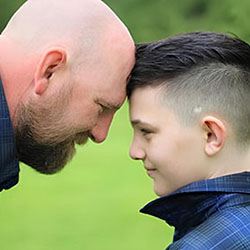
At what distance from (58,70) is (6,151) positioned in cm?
23

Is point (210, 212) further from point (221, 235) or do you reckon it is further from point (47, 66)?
point (47, 66)

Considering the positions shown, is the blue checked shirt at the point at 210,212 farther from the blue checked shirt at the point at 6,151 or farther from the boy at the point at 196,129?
the blue checked shirt at the point at 6,151

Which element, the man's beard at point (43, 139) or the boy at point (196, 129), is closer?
the boy at point (196, 129)

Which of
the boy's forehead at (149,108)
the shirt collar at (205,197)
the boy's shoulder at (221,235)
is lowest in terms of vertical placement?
the boy's shoulder at (221,235)

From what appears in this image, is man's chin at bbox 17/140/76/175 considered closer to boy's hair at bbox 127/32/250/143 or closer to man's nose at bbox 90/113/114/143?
man's nose at bbox 90/113/114/143

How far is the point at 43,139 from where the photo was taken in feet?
6.86

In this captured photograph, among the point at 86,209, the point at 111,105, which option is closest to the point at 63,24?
the point at 111,105

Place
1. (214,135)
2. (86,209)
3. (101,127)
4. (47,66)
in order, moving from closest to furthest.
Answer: (214,135), (47,66), (101,127), (86,209)

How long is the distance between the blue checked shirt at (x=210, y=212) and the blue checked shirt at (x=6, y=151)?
36 cm

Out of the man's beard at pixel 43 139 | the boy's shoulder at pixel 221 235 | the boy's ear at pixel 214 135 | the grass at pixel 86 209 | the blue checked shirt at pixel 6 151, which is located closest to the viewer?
the boy's shoulder at pixel 221 235

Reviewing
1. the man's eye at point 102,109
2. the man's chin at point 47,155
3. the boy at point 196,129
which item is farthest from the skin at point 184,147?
the man's chin at point 47,155

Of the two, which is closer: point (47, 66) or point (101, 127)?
point (47, 66)

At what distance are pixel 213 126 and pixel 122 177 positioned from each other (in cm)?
511

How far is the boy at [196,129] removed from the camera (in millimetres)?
1746
